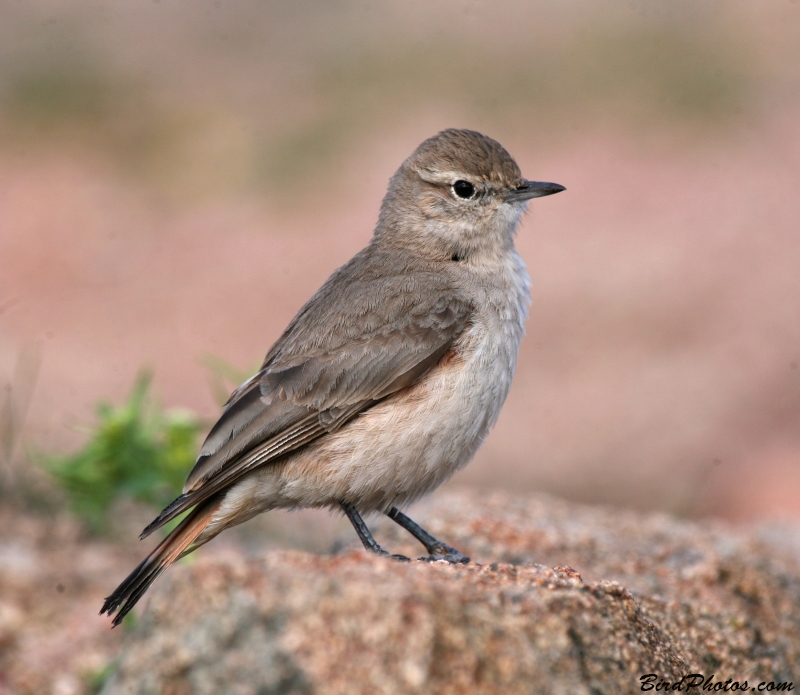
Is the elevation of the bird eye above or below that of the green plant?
above

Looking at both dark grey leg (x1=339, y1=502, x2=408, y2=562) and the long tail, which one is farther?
dark grey leg (x1=339, y1=502, x2=408, y2=562)

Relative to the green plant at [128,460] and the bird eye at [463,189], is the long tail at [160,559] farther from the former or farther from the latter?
the bird eye at [463,189]

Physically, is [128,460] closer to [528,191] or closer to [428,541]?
[428,541]

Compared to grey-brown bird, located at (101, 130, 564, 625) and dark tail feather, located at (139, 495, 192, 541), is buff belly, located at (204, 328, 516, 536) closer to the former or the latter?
grey-brown bird, located at (101, 130, 564, 625)

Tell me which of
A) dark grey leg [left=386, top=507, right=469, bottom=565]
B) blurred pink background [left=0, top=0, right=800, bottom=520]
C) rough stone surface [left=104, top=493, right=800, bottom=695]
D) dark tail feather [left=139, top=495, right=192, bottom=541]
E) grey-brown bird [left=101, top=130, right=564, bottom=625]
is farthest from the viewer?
blurred pink background [left=0, top=0, right=800, bottom=520]

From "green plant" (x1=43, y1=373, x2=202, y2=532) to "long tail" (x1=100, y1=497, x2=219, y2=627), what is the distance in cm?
107

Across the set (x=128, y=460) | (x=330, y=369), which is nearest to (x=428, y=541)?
(x=330, y=369)

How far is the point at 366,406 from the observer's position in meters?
5.32

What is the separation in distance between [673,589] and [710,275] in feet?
28.2

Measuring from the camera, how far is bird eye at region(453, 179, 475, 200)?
6.26 m

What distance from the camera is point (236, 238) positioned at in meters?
16.6

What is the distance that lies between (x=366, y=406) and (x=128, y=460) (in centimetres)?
166

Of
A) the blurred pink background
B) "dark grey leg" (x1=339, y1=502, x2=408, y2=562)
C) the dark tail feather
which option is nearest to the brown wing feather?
the dark tail feather

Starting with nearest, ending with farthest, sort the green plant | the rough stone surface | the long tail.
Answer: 1. the rough stone surface
2. the long tail
3. the green plant
